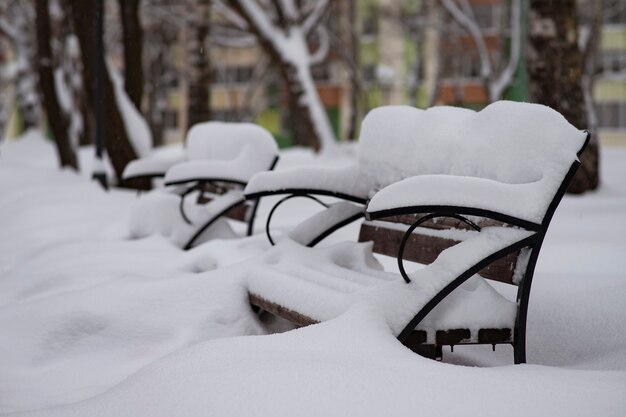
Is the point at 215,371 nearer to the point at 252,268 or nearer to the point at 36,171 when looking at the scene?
→ the point at 252,268

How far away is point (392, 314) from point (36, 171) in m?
13.7

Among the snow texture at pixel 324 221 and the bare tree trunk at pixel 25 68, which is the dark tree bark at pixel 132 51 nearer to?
the snow texture at pixel 324 221

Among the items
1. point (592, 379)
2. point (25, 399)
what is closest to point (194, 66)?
point (25, 399)

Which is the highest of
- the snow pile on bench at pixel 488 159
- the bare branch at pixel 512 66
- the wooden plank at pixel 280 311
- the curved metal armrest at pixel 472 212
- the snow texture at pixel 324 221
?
the snow pile on bench at pixel 488 159

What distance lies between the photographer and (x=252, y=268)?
16.0 feet

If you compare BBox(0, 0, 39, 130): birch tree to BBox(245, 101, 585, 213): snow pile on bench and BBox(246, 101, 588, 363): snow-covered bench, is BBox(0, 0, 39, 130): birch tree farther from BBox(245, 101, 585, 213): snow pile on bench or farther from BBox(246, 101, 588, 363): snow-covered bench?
BBox(246, 101, 588, 363): snow-covered bench

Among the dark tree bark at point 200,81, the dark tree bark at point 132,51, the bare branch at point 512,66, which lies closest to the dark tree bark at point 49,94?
the dark tree bark at point 200,81

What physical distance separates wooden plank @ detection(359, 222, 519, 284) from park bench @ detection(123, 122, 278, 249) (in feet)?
4.18

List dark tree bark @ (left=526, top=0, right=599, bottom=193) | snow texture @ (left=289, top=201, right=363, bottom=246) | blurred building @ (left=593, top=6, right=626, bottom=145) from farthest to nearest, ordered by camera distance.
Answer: blurred building @ (left=593, top=6, right=626, bottom=145), dark tree bark @ (left=526, top=0, right=599, bottom=193), snow texture @ (left=289, top=201, right=363, bottom=246)

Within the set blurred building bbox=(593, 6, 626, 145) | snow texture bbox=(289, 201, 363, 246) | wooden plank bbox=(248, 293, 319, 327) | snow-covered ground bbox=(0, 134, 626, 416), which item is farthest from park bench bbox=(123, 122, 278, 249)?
blurred building bbox=(593, 6, 626, 145)

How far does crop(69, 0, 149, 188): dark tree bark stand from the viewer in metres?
13.0

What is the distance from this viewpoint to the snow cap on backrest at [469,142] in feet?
11.9

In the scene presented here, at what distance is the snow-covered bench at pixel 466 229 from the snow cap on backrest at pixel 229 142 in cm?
221

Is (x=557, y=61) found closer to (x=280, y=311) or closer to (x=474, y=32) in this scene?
(x=280, y=311)
